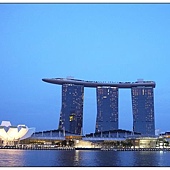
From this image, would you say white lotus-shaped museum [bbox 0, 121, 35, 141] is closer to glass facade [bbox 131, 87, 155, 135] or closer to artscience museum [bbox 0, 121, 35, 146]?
artscience museum [bbox 0, 121, 35, 146]

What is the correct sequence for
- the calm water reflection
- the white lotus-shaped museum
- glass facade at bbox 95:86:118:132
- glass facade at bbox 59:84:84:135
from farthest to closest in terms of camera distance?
1. glass facade at bbox 95:86:118:132
2. glass facade at bbox 59:84:84:135
3. the white lotus-shaped museum
4. the calm water reflection

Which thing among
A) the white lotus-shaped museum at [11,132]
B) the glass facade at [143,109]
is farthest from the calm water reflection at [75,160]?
the glass facade at [143,109]

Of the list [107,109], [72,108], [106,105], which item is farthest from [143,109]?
[72,108]

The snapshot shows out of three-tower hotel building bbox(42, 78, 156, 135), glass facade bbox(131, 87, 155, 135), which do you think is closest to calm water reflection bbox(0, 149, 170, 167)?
three-tower hotel building bbox(42, 78, 156, 135)

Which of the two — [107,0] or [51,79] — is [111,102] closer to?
[51,79]

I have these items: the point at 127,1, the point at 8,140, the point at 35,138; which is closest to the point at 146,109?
the point at 35,138

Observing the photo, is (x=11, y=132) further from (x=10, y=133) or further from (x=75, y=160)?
(x=75, y=160)

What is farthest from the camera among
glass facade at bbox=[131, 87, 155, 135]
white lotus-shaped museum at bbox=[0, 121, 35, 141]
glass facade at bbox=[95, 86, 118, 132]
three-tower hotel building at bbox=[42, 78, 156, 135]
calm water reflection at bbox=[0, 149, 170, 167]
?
glass facade at bbox=[95, 86, 118, 132]
